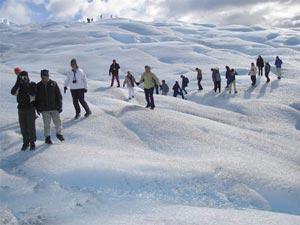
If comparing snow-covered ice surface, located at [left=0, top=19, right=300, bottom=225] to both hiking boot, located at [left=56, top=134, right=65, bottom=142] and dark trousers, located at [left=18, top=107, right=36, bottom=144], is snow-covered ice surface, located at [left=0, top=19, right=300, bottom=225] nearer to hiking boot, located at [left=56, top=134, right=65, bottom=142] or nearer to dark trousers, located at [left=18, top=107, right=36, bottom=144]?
hiking boot, located at [left=56, top=134, right=65, bottom=142]

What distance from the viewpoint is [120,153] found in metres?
12.0

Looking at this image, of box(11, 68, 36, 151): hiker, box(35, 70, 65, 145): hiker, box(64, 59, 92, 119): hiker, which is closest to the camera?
box(11, 68, 36, 151): hiker

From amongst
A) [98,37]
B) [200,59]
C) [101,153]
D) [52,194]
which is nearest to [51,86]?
[101,153]

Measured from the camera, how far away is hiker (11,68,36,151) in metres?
11.4

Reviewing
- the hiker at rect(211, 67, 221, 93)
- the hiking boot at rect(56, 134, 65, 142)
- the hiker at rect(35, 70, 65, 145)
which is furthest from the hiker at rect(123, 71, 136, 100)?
the hiker at rect(35, 70, 65, 145)

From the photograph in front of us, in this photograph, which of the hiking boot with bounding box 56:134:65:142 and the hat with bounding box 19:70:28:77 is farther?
the hiking boot with bounding box 56:134:65:142

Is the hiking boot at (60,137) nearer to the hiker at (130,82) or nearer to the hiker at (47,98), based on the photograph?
the hiker at (47,98)

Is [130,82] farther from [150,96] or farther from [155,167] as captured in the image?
[155,167]

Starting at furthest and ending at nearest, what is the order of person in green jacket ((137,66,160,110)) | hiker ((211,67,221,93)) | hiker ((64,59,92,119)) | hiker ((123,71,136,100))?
hiker ((211,67,221,93)) < hiker ((123,71,136,100)) < person in green jacket ((137,66,160,110)) < hiker ((64,59,92,119))

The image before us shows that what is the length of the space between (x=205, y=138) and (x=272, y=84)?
56.4ft

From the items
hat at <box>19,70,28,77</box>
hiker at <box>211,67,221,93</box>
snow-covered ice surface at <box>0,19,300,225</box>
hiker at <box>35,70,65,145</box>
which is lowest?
hiker at <box>211,67,221,93</box>

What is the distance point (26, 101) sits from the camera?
11.5m

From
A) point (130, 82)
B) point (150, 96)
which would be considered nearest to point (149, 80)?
point (150, 96)

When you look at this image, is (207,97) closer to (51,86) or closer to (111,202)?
(51,86)
